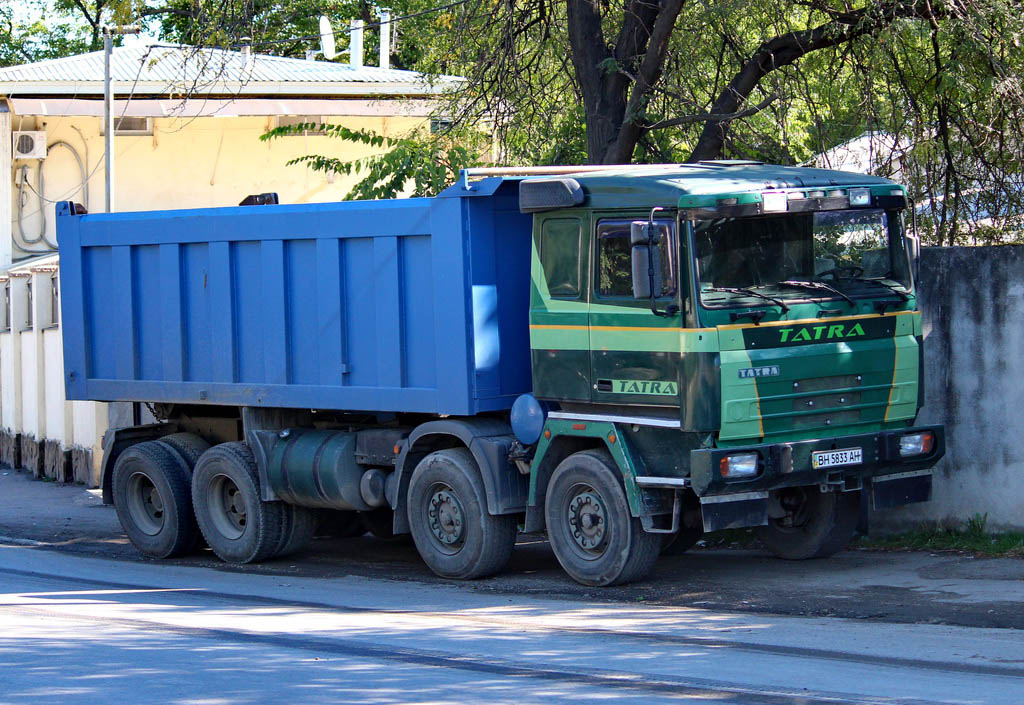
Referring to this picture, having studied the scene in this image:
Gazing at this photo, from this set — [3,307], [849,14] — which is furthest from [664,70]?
[3,307]

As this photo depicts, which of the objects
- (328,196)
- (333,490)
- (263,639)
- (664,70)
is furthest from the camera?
(328,196)

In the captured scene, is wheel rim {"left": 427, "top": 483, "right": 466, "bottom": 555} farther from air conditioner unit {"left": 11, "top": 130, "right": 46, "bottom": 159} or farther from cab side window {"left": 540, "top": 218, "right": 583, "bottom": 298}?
air conditioner unit {"left": 11, "top": 130, "right": 46, "bottom": 159}

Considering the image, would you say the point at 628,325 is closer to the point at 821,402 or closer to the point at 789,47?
the point at 821,402

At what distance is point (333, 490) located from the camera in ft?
37.3

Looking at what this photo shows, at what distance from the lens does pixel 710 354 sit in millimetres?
8898

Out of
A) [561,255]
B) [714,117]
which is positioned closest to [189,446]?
[561,255]

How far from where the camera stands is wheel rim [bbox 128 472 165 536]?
13.0 meters

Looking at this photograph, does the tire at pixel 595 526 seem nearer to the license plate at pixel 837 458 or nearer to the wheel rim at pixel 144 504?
the license plate at pixel 837 458

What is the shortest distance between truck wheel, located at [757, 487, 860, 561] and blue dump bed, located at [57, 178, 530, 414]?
85.9 inches

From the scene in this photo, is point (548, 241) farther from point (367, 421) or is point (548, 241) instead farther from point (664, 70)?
point (664, 70)

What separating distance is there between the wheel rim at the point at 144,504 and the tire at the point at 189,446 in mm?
402

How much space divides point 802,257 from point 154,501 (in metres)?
6.60

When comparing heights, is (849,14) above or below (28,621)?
above

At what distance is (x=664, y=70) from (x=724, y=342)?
240 inches
